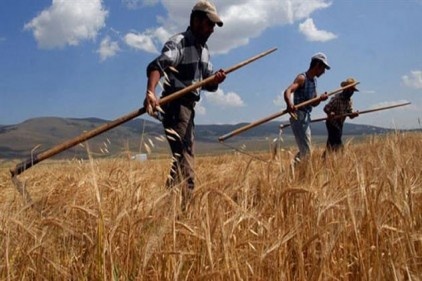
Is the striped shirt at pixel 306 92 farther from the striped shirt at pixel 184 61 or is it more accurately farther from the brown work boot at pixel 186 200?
the brown work boot at pixel 186 200

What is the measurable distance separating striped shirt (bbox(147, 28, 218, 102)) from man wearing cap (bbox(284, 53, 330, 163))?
210 cm

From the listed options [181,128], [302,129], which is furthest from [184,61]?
[302,129]

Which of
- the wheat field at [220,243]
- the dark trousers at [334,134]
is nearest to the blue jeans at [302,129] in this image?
the dark trousers at [334,134]

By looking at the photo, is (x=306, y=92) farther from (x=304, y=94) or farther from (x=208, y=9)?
(x=208, y=9)

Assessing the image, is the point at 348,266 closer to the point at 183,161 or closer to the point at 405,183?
the point at 405,183

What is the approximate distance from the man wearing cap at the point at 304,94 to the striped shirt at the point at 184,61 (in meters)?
2.10

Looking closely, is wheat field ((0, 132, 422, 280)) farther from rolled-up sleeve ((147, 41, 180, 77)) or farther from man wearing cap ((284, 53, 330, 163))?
man wearing cap ((284, 53, 330, 163))

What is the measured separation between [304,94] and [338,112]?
1604 mm

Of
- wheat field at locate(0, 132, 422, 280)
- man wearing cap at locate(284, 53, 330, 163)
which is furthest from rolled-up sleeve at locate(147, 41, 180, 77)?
man wearing cap at locate(284, 53, 330, 163)

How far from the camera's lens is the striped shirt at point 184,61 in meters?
3.78

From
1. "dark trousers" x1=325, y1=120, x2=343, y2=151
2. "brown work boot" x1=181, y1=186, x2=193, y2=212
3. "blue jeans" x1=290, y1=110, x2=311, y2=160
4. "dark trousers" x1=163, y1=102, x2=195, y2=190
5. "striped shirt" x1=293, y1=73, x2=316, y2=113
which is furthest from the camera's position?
"dark trousers" x1=325, y1=120, x2=343, y2=151

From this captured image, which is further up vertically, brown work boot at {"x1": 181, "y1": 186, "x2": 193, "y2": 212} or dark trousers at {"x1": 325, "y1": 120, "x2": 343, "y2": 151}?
dark trousers at {"x1": 325, "y1": 120, "x2": 343, "y2": 151}

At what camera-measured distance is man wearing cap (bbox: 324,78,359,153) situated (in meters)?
7.41

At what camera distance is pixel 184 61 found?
3928 millimetres
